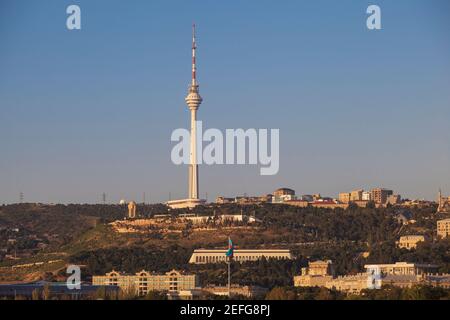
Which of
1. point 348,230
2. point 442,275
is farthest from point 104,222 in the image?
point 442,275

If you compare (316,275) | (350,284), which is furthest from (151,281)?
(350,284)

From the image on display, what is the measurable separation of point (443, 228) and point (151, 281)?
127ft

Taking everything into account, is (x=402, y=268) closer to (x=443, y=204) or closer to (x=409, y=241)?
(x=409, y=241)

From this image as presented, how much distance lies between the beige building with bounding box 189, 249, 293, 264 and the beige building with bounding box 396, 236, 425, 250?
9.18 m

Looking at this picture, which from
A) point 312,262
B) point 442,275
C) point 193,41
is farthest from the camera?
point 193,41

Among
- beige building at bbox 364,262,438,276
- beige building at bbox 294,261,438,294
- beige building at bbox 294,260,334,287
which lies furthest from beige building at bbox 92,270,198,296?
beige building at bbox 364,262,438,276

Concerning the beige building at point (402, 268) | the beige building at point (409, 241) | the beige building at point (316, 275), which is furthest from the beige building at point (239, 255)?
the beige building at point (402, 268)

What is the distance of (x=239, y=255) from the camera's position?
161625 millimetres

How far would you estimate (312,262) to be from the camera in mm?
157250

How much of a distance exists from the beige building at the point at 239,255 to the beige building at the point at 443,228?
49.0ft

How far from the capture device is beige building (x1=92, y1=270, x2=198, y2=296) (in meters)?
139
